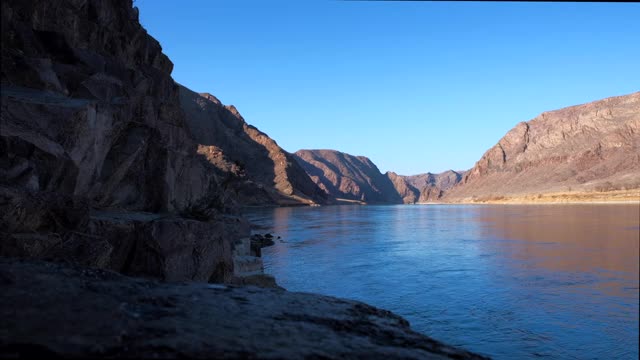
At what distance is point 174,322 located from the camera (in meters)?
5.57

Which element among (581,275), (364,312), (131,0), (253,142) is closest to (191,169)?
(131,0)

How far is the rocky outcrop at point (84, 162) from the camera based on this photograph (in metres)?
10.3

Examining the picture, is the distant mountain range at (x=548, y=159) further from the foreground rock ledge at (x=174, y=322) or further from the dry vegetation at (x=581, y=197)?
the foreground rock ledge at (x=174, y=322)

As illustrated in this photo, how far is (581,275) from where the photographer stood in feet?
63.3

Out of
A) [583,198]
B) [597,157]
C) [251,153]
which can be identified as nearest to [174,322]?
[583,198]

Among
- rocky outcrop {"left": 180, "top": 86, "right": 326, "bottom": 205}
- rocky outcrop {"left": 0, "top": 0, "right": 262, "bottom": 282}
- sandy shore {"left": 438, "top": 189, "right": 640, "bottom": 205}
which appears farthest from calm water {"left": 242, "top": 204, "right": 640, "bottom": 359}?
rocky outcrop {"left": 180, "top": 86, "right": 326, "bottom": 205}

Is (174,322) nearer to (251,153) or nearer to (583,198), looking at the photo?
(583,198)

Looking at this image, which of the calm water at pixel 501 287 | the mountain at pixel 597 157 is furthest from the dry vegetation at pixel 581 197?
the calm water at pixel 501 287

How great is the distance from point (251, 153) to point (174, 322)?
6806 inches

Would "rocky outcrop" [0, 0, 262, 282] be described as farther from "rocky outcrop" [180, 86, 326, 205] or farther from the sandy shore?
"rocky outcrop" [180, 86, 326, 205]

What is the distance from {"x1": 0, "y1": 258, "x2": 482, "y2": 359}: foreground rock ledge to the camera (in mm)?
4590

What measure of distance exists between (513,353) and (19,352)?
10.7 meters

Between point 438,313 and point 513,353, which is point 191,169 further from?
point 513,353

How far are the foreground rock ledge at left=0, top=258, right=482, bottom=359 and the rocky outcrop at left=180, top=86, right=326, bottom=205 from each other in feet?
438
